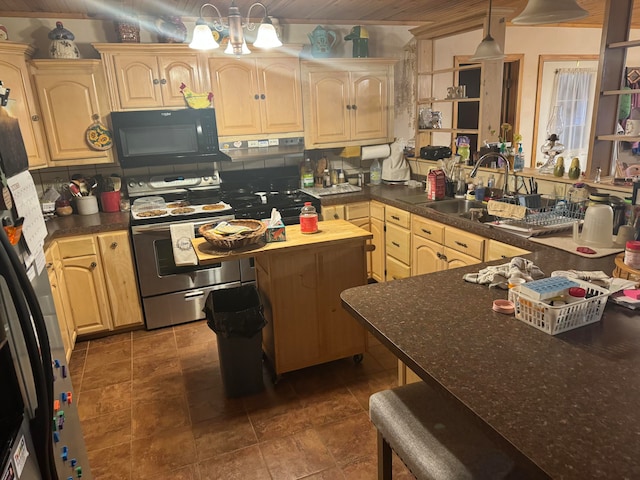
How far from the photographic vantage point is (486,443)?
1.27 metres

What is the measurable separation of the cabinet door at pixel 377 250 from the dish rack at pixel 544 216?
1.22 meters

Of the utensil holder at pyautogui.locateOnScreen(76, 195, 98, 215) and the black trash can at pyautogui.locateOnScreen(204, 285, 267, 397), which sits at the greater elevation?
the utensil holder at pyautogui.locateOnScreen(76, 195, 98, 215)

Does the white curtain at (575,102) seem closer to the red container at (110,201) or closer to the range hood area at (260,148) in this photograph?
the range hood area at (260,148)

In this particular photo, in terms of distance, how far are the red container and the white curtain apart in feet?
16.0

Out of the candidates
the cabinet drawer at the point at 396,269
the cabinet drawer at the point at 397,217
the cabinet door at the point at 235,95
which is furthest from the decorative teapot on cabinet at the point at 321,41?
the cabinet drawer at the point at 396,269

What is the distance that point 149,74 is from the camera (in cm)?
337

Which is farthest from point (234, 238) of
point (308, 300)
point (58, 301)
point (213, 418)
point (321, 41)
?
point (321, 41)

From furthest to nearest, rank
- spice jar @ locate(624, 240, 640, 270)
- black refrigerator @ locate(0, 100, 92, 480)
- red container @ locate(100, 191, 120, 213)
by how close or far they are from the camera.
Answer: red container @ locate(100, 191, 120, 213)
spice jar @ locate(624, 240, 640, 270)
black refrigerator @ locate(0, 100, 92, 480)

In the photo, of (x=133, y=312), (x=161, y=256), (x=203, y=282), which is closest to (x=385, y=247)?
(x=203, y=282)

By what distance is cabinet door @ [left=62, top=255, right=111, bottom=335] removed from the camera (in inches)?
124

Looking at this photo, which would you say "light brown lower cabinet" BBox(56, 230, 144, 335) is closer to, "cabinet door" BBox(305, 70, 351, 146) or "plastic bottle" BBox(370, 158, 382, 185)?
"cabinet door" BBox(305, 70, 351, 146)

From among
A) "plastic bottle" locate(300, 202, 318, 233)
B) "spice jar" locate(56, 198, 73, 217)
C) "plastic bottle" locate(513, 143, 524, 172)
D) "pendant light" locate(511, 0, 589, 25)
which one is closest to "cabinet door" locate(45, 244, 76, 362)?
"spice jar" locate(56, 198, 73, 217)

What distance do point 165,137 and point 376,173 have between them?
76.1 inches

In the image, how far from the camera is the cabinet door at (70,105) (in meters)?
3.17
